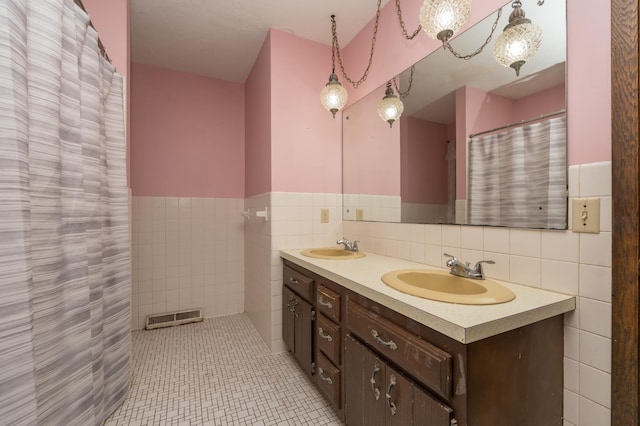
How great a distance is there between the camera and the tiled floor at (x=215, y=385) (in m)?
1.41

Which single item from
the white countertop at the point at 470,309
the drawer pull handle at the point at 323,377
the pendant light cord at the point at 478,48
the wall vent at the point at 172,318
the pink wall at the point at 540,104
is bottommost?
the wall vent at the point at 172,318

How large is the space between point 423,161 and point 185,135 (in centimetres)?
236

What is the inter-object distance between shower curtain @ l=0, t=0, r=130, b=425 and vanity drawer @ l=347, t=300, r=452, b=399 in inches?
42.9

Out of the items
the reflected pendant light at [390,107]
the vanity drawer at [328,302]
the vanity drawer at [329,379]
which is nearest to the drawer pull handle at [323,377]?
the vanity drawer at [329,379]

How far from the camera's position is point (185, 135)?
8.97ft

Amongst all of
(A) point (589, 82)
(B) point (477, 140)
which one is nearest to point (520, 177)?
(B) point (477, 140)

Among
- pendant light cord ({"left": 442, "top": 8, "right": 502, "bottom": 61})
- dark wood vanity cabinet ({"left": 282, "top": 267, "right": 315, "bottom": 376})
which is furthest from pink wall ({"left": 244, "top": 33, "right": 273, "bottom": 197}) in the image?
pendant light cord ({"left": 442, "top": 8, "right": 502, "bottom": 61})

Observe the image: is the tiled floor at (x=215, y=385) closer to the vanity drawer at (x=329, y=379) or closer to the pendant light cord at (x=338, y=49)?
the vanity drawer at (x=329, y=379)

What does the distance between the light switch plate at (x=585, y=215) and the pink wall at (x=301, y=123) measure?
5.16 ft

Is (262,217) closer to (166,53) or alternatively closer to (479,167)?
(479,167)

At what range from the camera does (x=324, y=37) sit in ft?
7.23

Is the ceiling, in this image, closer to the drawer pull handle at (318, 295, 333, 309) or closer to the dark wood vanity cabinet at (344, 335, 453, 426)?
the drawer pull handle at (318, 295, 333, 309)

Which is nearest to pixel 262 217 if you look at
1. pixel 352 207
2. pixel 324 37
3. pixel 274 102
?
pixel 352 207

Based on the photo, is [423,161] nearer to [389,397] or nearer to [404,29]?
[404,29]
